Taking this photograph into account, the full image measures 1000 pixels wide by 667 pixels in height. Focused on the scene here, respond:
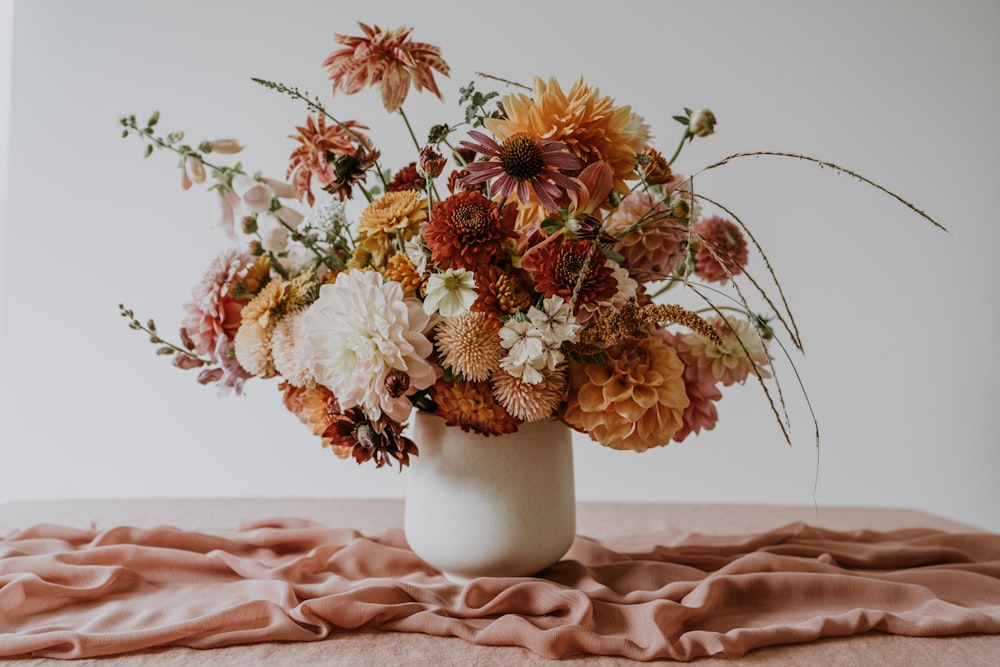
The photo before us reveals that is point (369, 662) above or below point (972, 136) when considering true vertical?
below

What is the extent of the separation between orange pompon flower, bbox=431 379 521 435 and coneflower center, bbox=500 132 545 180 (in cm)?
23

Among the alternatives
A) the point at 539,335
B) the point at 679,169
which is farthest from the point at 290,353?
the point at 679,169

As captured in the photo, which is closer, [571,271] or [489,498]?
[571,271]

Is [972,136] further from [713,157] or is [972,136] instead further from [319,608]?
[319,608]

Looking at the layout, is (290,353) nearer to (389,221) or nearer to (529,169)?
(389,221)

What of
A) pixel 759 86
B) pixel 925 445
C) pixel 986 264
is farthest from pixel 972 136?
pixel 925 445

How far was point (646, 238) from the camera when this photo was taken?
0.93 metres

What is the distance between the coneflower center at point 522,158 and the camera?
0.82m

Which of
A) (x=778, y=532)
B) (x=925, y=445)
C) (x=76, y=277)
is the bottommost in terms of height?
(x=778, y=532)

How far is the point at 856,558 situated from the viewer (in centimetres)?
115

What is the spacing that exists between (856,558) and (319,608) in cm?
75

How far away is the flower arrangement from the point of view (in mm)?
824

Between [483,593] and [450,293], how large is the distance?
0.36m

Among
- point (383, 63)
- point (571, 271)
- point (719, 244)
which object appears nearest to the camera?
point (571, 271)
